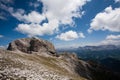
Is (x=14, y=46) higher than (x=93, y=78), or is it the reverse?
(x=14, y=46)

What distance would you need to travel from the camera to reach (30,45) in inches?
5915

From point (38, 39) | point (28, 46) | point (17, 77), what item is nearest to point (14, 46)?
point (28, 46)

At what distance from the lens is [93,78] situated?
477 feet

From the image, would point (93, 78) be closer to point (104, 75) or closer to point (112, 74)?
point (104, 75)

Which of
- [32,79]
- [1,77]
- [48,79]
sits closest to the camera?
[1,77]

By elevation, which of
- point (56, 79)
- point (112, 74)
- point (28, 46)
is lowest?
point (112, 74)

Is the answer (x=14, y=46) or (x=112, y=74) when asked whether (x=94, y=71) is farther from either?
(x=14, y=46)

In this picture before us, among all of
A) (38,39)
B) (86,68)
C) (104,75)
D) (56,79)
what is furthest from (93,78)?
(56,79)

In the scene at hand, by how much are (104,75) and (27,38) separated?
89683mm

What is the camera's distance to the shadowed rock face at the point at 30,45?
144 meters

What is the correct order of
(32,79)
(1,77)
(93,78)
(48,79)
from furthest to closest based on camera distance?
1. (93,78)
2. (48,79)
3. (32,79)
4. (1,77)

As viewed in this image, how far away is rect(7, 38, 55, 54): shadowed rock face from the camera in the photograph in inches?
5679

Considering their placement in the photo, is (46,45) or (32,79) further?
(46,45)

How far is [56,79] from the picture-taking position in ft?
102
